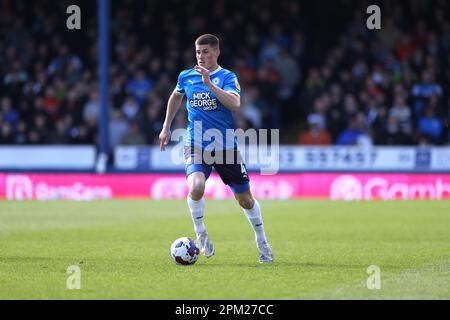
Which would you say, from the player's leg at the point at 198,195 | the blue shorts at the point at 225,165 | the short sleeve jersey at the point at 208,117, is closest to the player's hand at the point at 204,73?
the short sleeve jersey at the point at 208,117

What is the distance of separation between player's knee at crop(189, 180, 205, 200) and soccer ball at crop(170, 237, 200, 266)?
1.58 ft

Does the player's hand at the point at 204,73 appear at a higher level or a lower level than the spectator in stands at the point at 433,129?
lower

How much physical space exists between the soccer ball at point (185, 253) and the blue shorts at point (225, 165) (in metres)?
0.71

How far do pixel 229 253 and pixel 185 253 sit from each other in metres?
1.38

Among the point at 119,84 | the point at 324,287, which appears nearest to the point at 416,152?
the point at 119,84

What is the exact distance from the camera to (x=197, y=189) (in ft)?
31.9

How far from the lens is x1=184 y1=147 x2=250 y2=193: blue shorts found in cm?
973

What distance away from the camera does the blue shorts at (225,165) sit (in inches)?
383

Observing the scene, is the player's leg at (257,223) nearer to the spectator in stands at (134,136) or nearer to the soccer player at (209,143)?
the soccer player at (209,143)

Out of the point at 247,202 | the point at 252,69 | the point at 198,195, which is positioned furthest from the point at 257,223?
the point at 252,69

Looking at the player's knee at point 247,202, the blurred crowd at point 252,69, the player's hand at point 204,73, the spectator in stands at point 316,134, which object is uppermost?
the blurred crowd at point 252,69

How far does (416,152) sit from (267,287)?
14.3 m
